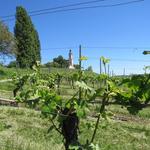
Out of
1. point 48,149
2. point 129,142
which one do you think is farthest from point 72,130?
point 129,142

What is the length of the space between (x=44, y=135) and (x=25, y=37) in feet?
157

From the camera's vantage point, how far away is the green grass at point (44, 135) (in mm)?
7130

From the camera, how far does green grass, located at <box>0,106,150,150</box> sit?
23.4 feet

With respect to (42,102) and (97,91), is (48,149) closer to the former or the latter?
(42,102)

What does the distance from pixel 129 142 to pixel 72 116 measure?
6.27m

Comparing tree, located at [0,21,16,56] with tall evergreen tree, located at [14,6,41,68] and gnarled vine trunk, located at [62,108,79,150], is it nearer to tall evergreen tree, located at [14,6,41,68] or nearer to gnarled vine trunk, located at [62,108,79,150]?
tall evergreen tree, located at [14,6,41,68]

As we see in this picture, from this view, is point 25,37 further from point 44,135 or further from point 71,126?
point 71,126

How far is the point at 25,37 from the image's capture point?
55594 millimetres

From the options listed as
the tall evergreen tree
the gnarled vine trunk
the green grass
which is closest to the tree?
the tall evergreen tree

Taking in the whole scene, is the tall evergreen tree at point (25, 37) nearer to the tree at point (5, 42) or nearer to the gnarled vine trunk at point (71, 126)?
the tree at point (5, 42)

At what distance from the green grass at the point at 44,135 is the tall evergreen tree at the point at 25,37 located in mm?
42523

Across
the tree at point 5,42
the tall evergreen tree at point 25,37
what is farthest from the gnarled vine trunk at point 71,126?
the tall evergreen tree at point 25,37

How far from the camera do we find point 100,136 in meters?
9.15

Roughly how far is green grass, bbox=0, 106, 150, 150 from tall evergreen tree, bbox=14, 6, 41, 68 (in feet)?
140
